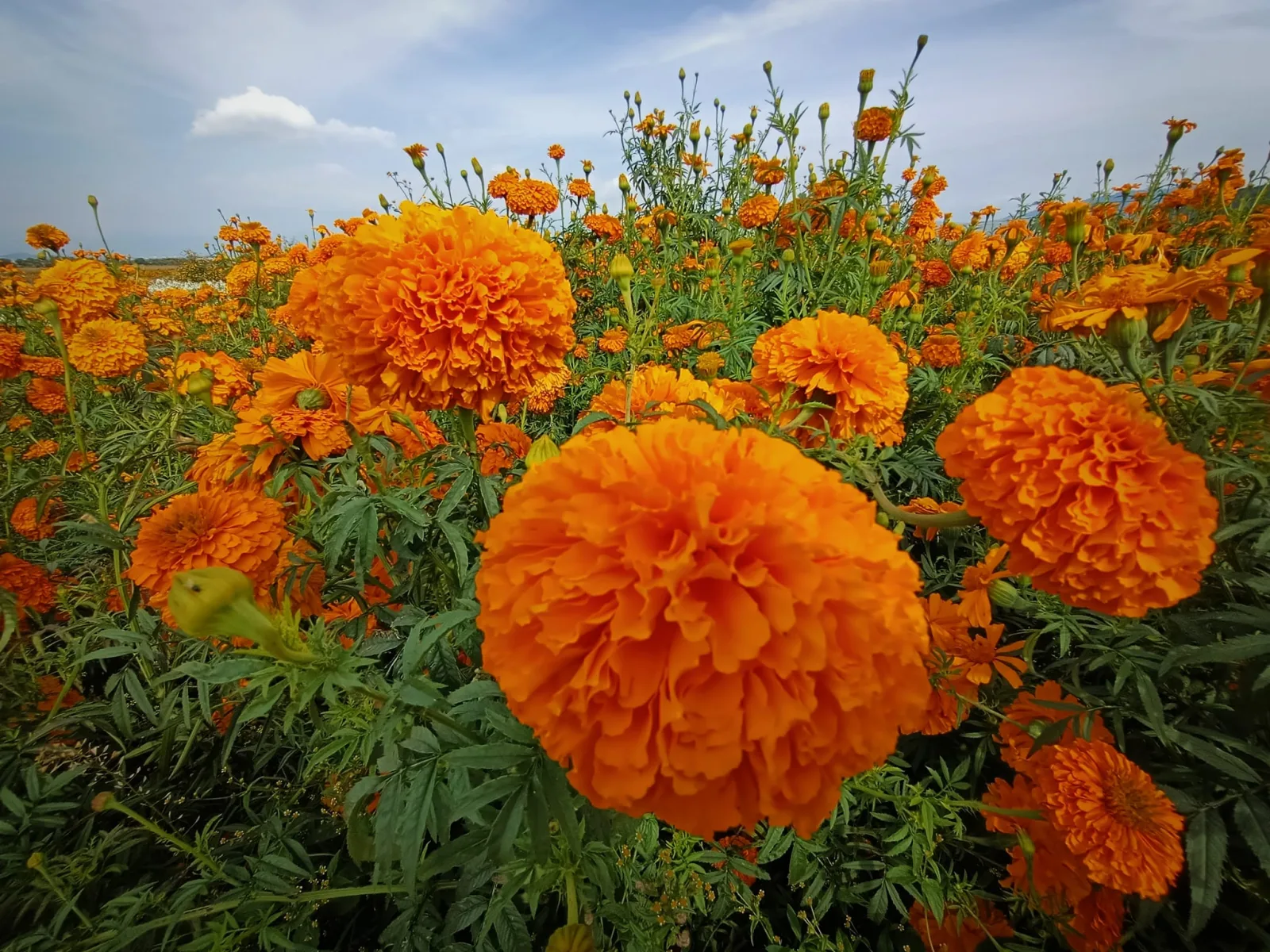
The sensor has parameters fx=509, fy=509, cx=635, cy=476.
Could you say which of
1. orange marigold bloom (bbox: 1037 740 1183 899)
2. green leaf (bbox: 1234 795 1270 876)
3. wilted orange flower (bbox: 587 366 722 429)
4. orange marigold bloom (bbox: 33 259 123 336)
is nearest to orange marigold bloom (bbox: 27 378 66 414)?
orange marigold bloom (bbox: 33 259 123 336)

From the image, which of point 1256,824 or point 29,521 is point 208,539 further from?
point 1256,824

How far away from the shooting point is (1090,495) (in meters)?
1.06

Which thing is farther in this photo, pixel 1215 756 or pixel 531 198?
pixel 531 198

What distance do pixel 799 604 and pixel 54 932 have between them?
186 cm

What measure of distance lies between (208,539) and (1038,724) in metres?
2.41

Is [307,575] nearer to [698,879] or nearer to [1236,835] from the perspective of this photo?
[698,879]

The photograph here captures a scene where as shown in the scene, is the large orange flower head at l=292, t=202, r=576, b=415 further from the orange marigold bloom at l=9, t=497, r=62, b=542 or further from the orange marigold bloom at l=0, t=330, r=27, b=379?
the orange marigold bloom at l=0, t=330, r=27, b=379

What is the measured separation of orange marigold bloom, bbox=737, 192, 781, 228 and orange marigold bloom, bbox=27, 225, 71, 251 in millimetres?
5209

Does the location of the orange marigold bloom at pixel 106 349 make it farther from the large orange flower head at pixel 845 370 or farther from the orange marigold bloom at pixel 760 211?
the orange marigold bloom at pixel 760 211

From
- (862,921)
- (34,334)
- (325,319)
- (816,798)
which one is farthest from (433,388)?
(34,334)

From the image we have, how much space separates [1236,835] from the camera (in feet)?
4.23

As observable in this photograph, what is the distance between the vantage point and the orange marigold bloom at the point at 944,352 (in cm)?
256

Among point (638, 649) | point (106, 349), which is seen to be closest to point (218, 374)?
point (106, 349)

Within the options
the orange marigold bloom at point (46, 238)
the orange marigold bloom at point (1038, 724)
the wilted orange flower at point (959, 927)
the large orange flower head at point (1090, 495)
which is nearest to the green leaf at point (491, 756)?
the large orange flower head at point (1090, 495)
